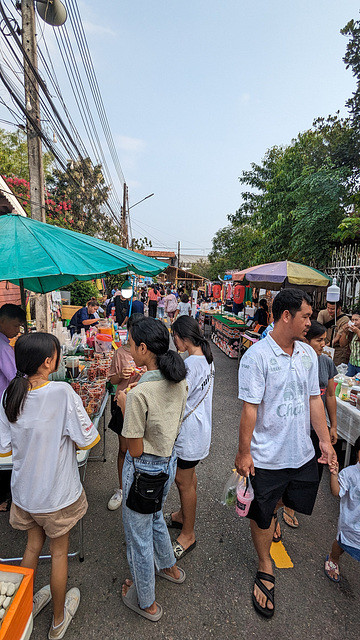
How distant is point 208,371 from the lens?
231cm

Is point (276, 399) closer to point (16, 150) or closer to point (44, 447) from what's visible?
point (44, 447)

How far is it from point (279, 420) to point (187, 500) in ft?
3.36

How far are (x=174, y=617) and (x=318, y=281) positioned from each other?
5.71m

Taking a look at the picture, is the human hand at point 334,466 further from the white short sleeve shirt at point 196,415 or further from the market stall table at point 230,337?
the market stall table at point 230,337

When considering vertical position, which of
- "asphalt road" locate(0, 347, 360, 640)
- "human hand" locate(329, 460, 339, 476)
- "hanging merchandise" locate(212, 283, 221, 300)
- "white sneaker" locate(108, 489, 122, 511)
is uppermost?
"hanging merchandise" locate(212, 283, 221, 300)

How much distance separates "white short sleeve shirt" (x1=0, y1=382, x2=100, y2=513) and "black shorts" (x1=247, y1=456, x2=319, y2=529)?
3.69ft

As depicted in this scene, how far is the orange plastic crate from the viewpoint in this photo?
1.27 metres

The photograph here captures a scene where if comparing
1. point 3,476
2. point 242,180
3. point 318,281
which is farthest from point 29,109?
point 242,180

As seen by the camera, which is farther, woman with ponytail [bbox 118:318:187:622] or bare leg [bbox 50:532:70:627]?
bare leg [bbox 50:532:70:627]

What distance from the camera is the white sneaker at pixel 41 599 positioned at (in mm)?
1826

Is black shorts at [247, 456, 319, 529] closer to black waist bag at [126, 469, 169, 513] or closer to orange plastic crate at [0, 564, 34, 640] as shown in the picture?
black waist bag at [126, 469, 169, 513]

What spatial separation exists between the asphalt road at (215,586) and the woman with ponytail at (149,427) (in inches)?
8.0

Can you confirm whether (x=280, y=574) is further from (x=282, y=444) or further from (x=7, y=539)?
(x=7, y=539)

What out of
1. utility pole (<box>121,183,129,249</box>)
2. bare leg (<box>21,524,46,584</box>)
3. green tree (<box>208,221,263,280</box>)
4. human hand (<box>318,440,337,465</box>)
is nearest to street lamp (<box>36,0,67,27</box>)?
bare leg (<box>21,524,46,584</box>)
